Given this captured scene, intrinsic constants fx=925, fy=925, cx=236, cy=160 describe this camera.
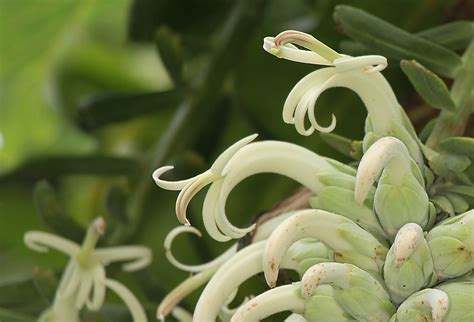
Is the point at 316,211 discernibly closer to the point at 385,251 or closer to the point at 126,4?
the point at 385,251

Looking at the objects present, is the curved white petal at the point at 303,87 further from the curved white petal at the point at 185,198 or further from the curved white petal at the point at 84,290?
the curved white petal at the point at 84,290

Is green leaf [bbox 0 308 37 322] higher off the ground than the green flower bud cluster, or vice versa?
the green flower bud cluster

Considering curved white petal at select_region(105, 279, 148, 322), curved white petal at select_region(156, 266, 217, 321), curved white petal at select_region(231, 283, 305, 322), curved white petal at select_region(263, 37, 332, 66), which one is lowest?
curved white petal at select_region(105, 279, 148, 322)

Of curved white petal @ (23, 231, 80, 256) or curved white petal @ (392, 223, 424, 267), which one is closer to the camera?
curved white petal @ (392, 223, 424, 267)

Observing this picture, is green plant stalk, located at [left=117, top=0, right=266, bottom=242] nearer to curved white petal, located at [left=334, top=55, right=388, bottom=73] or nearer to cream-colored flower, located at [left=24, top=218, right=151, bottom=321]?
cream-colored flower, located at [left=24, top=218, right=151, bottom=321]

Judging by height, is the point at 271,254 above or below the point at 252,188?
above

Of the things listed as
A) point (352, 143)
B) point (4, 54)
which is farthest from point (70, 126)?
point (352, 143)

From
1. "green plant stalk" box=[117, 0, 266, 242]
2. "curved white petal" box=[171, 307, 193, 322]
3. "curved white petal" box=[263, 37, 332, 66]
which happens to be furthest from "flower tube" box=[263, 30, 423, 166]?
"green plant stalk" box=[117, 0, 266, 242]

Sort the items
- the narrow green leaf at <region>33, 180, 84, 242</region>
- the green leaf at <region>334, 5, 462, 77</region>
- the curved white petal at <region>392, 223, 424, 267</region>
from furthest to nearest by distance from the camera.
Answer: the narrow green leaf at <region>33, 180, 84, 242</region>
the green leaf at <region>334, 5, 462, 77</region>
the curved white petal at <region>392, 223, 424, 267</region>
